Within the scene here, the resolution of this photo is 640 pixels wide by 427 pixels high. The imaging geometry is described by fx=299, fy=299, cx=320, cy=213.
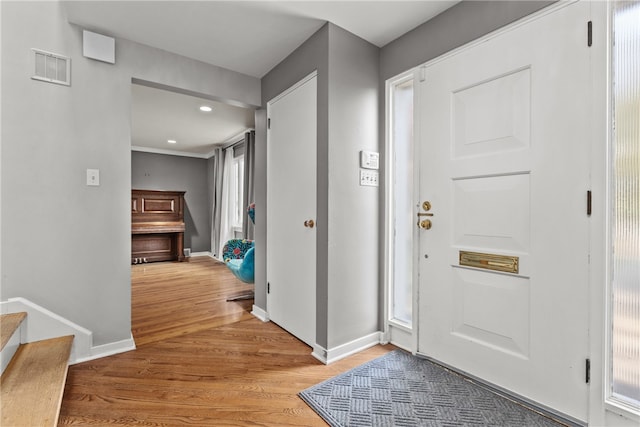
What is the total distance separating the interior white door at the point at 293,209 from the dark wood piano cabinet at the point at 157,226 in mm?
4013

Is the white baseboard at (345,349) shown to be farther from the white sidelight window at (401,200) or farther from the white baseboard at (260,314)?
the white baseboard at (260,314)

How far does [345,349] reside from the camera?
2090 millimetres

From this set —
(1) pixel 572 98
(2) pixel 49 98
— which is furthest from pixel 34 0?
(1) pixel 572 98

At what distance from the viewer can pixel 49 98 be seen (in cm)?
189

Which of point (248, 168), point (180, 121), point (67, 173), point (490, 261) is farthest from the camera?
point (248, 168)

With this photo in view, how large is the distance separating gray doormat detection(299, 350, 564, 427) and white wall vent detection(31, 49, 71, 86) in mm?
2440

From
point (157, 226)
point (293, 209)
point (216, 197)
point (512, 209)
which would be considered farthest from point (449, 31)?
point (157, 226)

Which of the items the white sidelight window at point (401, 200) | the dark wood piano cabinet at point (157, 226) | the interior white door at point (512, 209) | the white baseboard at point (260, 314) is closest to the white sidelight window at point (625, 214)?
the interior white door at point (512, 209)

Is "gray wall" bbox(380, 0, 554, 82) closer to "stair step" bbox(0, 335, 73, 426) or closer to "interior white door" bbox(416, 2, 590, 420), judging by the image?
"interior white door" bbox(416, 2, 590, 420)

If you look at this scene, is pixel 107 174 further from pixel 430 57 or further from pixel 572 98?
pixel 572 98

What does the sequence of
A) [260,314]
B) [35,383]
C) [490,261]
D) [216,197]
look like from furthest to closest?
1. [216,197]
2. [260,314]
3. [490,261]
4. [35,383]

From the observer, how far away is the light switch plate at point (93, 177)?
6.67ft

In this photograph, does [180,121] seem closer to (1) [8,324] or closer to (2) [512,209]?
(1) [8,324]

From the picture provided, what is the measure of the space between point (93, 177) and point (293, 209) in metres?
1.40
